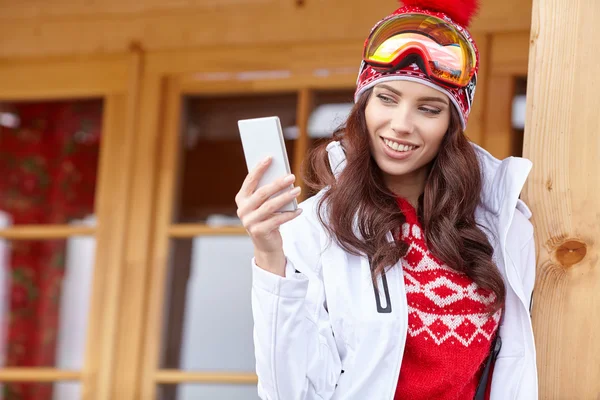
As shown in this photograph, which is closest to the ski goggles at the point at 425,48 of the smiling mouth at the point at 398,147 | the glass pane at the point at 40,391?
the smiling mouth at the point at 398,147

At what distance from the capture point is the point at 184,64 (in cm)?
394

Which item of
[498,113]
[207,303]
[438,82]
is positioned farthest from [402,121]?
[207,303]

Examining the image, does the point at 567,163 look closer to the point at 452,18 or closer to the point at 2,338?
the point at 452,18

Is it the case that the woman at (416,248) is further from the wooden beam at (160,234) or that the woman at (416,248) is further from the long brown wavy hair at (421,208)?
the wooden beam at (160,234)

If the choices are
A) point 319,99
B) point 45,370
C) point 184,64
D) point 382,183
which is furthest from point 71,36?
point 382,183

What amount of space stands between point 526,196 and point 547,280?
0.60 ft

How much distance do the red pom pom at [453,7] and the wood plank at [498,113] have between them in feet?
4.47

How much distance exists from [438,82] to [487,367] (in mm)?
611

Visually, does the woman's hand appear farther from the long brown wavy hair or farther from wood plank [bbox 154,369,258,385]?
wood plank [bbox 154,369,258,385]

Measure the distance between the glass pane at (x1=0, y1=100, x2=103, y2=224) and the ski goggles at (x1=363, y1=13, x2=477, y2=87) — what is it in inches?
91.0

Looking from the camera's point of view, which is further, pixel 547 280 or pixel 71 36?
pixel 71 36

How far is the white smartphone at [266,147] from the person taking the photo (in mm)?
1736

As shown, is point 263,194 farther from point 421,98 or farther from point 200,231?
point 200,231

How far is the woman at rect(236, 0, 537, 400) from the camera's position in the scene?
1.99m
